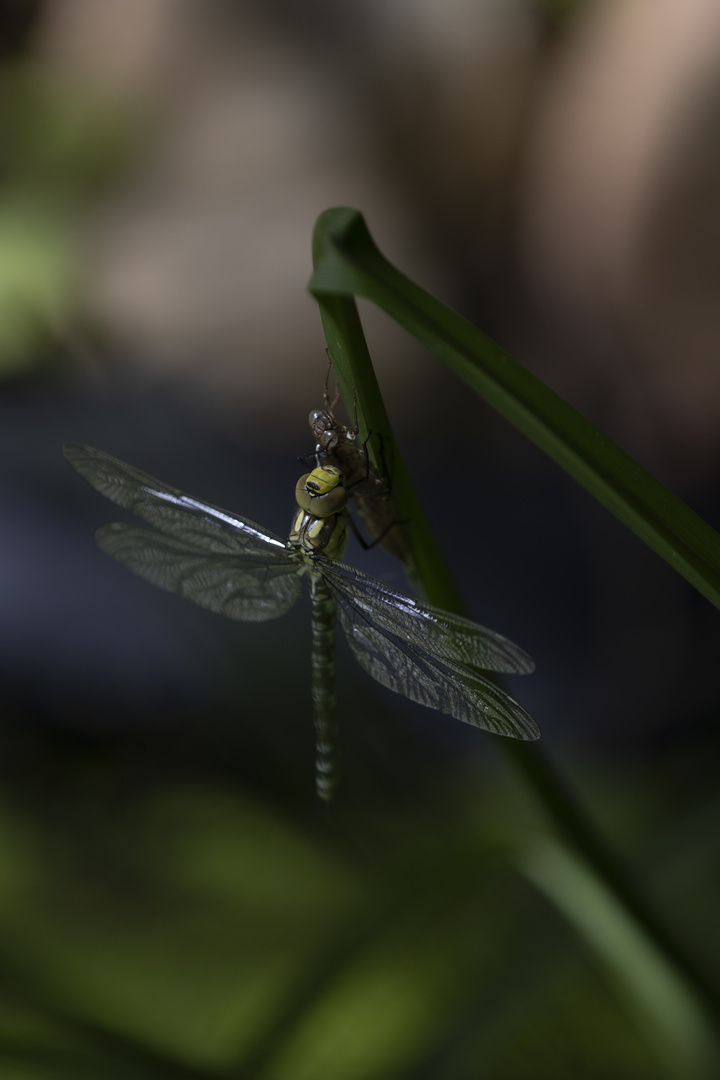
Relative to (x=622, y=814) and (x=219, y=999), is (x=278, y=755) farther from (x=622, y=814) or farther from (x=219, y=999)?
(x=622, y=814)

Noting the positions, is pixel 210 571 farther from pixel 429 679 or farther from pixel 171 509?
pixel 429 679

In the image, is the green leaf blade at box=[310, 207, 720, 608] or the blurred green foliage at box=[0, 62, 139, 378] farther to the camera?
the blurred green foliage at box=[0, 62, 139, 378]

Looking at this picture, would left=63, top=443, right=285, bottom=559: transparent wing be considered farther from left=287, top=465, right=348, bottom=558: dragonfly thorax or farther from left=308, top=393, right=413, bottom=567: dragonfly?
left=308, top=393, right=413, bottom=567: dragonfly

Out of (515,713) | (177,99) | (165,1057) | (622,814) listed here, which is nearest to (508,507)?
(622,814)

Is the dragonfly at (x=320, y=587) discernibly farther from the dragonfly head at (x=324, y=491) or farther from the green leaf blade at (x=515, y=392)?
the green leaf blade at (x=515, y=392)

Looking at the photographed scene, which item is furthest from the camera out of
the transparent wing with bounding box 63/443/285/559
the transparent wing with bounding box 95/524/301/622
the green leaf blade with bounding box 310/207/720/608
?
the transparent wing with bounding box 95/524/301/622

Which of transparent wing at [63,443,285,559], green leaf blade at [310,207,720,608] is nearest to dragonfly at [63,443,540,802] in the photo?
transparent wing at [63,443,285,559]

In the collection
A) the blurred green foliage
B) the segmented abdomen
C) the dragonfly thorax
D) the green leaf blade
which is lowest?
the segmented abdomen

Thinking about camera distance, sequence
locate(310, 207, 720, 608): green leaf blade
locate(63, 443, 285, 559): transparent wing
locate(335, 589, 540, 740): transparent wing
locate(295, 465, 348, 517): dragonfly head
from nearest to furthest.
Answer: locate(310, 207, 720, 608): green leaf blade, locate(335, 589, 540, 740): transparent wing, locate(295, 465, 348, 517): dragonfly head, locate(63, 443, 285, 559): transparent wing
